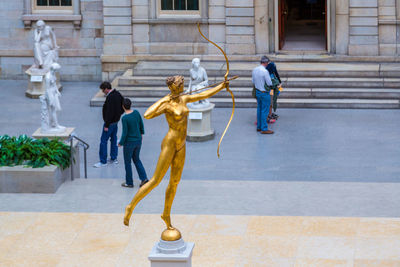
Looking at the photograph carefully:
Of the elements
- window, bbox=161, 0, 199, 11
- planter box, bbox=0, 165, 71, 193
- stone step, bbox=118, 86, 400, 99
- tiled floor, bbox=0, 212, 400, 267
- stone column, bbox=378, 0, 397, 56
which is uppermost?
window, bbox=161, 0, 199, 11

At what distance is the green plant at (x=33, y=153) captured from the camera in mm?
13883

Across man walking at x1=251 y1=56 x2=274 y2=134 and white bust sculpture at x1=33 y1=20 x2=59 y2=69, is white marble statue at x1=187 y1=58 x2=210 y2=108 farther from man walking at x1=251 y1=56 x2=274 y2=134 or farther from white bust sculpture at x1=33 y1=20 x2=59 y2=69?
white bust sculpture at x1=33 y1=20 x2=59 y2=69

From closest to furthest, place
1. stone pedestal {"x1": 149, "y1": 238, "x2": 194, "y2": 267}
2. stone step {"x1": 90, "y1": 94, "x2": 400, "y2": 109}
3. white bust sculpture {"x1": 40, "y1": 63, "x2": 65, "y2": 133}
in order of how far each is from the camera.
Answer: stone pedestal {"x1": 149, "y1": 238, "x2": 194, "y2": 267} < white bust sculpture {"x1": 40, "y1": 63, "x2": 65, "y2": 133} < stone step {"x1": 90, "y1": 94, "x2": 400, "y2": 109}

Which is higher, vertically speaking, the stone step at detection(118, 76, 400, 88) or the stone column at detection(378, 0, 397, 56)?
the stone column at detection(378, 0, 397, 56)

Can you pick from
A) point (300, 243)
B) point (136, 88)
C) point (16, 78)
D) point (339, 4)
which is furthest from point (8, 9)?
point (300, 243)

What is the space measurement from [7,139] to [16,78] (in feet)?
38.5

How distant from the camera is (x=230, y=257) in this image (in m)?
10.9

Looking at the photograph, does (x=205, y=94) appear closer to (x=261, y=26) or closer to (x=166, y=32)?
(x=261, y=26)

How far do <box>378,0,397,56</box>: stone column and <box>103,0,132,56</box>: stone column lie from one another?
6935 mm

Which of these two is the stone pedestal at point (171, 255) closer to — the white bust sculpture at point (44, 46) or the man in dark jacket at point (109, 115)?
the man in dark jacket at point (109, 115)

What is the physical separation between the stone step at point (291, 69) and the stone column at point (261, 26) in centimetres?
60

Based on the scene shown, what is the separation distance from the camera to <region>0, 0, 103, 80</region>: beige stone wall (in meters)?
25.0

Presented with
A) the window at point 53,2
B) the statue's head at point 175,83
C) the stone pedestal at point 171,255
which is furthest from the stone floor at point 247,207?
the window at point 53,2

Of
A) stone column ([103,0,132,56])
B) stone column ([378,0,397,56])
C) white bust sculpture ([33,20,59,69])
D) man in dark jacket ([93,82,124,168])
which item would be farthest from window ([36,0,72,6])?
man in dark jacket ([93,82,124,168])
